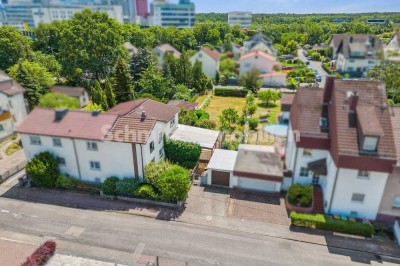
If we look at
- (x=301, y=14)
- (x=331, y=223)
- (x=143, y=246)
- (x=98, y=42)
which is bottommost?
(x=143, y=246)

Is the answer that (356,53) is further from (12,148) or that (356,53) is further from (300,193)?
(12,148)

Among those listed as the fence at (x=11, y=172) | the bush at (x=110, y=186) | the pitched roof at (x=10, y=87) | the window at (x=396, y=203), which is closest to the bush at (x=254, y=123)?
the window at (x=396, y=203)

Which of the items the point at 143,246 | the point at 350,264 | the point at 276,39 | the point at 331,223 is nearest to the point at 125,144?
the point at 143,246

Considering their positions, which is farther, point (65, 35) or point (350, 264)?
point (65, 35)

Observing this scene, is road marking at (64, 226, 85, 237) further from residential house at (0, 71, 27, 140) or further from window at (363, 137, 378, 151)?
window at (363, 137, 378, 151)

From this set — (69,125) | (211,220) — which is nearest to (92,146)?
(69,125)

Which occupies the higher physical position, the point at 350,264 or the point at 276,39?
the point at 276,39

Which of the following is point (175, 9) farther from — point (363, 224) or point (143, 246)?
point (363, 224)
